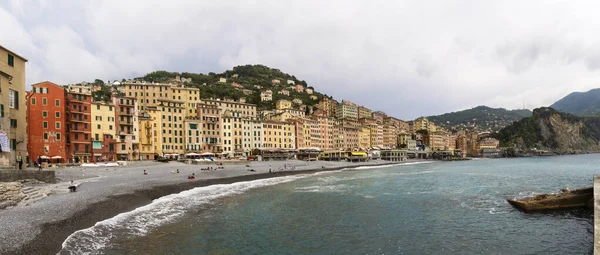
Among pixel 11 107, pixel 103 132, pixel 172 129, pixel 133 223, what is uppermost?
pixel 11 107

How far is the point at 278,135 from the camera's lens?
11219cm

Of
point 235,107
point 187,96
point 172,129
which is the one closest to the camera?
point 172,129

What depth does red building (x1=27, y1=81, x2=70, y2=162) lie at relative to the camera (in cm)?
5925

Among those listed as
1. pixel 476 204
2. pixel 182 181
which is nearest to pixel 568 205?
pixel 476 204

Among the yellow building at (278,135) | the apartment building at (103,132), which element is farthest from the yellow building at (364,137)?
the apartment building at (103,132)

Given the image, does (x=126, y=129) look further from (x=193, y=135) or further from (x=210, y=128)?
(x=210, y=128)

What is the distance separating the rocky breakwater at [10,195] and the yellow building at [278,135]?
278 feet

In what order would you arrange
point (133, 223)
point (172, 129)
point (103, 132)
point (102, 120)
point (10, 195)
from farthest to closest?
point (172, 129) < point (102, 120) < point (103, 132) < point (10, 195) < point (133, 223)

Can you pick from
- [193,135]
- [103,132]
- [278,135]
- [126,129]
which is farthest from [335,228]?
[278,135]

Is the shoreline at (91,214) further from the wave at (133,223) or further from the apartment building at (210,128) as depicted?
the apartment building at (210,128)

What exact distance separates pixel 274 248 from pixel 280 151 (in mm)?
87571

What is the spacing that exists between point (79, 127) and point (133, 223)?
189ft

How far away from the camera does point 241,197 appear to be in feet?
110

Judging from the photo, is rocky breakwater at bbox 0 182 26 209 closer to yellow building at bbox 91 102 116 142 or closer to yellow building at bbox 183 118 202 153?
yellow building at bbox 91 102 116 142
